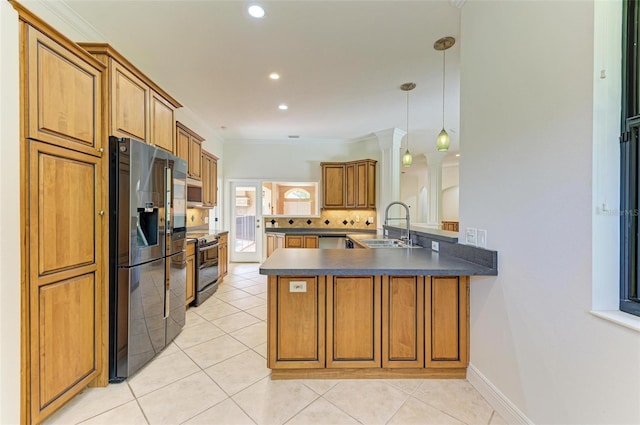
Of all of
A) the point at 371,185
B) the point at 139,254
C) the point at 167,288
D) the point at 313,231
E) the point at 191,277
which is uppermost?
the point at 371,185

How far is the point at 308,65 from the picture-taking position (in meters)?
2.98

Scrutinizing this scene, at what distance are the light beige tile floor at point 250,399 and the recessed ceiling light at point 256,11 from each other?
290cm

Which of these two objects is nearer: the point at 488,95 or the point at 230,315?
the point at 488,95

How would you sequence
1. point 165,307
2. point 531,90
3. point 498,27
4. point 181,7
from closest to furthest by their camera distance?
point 531,90
point 498,27
point 181,7
point 165,307

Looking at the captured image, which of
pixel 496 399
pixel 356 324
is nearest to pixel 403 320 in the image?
pixel 356 324

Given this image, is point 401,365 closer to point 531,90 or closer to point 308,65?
point 531,90

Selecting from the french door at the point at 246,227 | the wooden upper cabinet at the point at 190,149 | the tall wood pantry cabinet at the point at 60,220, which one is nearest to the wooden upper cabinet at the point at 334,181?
the french door at the point at 246,227

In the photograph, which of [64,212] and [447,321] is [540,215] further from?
[64,212]

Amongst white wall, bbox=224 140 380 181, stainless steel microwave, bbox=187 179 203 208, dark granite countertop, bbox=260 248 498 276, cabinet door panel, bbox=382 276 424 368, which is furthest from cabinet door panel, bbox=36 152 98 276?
white wall, bbox=224 140 380 181

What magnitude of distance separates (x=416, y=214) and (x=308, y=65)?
10268 millimetres

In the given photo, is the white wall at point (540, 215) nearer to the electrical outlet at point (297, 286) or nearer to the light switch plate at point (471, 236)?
the light switch plate at point (471, 236)

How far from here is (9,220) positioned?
136 cm

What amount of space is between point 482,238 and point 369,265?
2.63ft

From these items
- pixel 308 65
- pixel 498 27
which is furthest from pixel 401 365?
pixel 308 65
